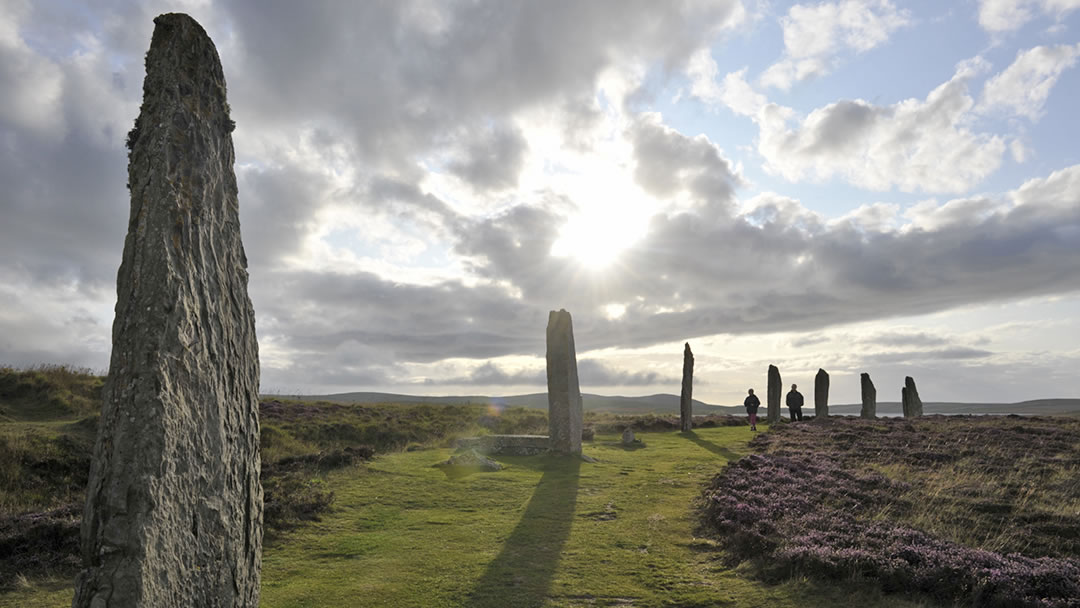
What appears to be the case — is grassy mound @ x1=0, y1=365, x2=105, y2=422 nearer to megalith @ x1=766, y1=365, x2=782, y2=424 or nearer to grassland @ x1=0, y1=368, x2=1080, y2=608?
grassland @ x1=0, y1=368, x2=1080, y2=608

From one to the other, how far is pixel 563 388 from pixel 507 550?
33.3 ft

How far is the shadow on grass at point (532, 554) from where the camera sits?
773 centimetres

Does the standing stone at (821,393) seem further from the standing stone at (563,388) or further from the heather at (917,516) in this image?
the standing stone at (563,388)

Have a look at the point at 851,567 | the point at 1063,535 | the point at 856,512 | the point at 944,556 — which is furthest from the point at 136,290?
the point at 1063,535

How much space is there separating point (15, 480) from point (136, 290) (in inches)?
516

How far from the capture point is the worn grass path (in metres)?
7.71

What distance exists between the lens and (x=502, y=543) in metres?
10.1

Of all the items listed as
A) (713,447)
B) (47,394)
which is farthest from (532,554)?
(47,394)

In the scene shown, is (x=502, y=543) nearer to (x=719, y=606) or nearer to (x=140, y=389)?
(x=719, y=606)

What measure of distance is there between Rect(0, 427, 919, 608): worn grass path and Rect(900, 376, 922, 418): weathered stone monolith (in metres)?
29.6

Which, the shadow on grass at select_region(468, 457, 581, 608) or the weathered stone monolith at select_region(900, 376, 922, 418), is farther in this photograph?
the weathered stone monolith at select_region(900, 376, 922, 418)

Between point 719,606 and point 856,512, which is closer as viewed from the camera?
point 719,606

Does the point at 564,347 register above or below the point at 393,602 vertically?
above

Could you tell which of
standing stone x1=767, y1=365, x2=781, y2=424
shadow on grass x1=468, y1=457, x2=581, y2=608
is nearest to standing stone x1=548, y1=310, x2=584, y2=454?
shadow on grass x1=468, y1=457, x2=581, y2=608
